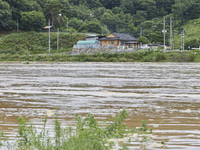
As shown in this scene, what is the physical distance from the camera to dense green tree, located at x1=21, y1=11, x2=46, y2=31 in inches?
3433

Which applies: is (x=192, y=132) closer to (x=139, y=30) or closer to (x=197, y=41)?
(x=197, y=41)

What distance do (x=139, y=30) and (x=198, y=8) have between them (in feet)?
90.0

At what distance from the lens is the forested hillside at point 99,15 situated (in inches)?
3526

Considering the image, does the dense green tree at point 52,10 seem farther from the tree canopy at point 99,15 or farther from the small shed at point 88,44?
the small shed at point 88,44

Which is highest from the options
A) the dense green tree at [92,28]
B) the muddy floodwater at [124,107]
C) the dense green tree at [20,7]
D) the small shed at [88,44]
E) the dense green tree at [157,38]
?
the dense green tree at [20,7]

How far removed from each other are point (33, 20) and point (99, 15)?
4082cm

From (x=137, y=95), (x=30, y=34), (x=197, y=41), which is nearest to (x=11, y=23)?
(x=30, y=34)

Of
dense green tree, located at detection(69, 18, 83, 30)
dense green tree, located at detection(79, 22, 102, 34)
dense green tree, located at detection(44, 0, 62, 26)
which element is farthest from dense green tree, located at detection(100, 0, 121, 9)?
dense green tree, located at detection(44, 0, 62, 26)

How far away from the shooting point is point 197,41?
3066 inches

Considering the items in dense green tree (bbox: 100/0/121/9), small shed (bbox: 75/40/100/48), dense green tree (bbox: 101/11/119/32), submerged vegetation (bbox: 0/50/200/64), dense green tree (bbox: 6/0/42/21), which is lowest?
submerged vegetation (bbox: 0/50/200/64)

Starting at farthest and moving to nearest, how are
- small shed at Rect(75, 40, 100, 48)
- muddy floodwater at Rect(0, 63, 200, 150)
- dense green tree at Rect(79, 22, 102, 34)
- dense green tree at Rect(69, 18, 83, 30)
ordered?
dense green tree at Rect(69, 18, 83, 30)
dense green tree at Rect(79, 22, 102, 34)
small shed at Rect(75, 40, 100, 48)
muddy floodwater at Rect(0, 63, 200, 150)

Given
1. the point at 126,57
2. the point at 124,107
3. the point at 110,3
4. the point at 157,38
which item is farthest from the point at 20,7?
the point at 124,107

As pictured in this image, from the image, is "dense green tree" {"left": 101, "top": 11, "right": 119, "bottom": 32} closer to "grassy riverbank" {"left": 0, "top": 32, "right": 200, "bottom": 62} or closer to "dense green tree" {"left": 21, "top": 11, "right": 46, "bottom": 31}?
"dense green tree" {"left": 21, "top": 11, "right": 46, "bottom": 31}

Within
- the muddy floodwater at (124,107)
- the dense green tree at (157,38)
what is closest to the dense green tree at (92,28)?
the dense green tree at (157,38)
